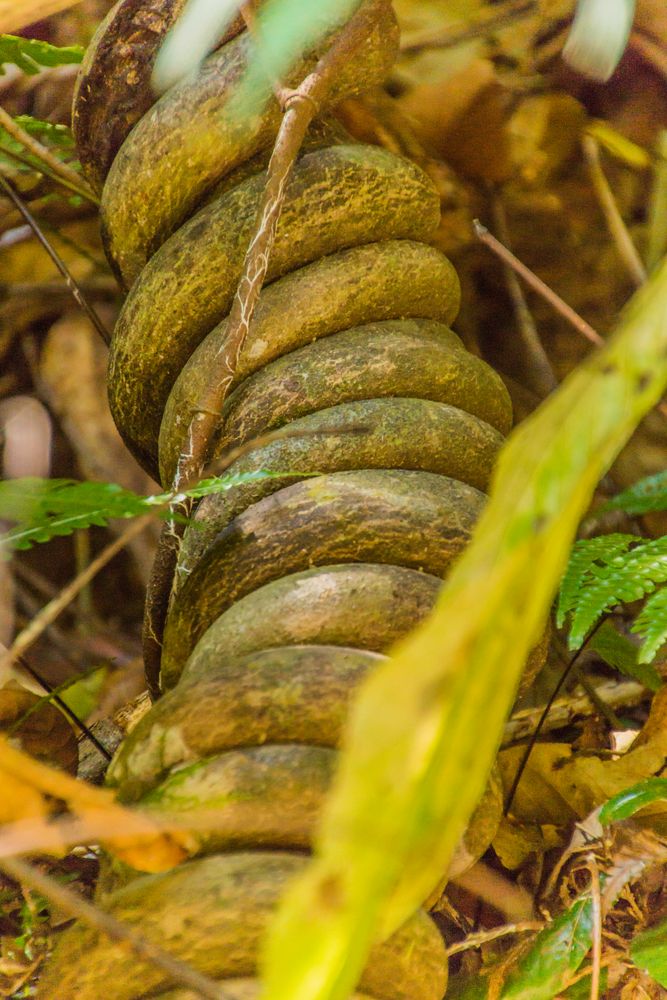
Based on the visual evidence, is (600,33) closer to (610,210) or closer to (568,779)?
(610,210)

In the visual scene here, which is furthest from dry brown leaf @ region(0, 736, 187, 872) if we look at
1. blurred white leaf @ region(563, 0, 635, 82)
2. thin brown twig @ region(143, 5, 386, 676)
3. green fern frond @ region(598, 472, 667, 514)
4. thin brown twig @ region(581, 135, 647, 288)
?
thin brown twig @ region(581, 135, 647, 288)

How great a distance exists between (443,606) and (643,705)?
1.26 metres

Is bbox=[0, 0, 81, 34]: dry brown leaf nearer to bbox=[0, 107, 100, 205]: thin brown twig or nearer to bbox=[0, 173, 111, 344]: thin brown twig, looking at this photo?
bbox=[0, 107, 100, 205]: thin brown twig

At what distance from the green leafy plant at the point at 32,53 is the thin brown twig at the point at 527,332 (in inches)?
40.0

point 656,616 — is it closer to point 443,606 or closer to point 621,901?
point 621,901

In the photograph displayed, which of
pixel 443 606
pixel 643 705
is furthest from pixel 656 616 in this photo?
pixel 443 606

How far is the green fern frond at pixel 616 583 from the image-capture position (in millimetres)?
1243

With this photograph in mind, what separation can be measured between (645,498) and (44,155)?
1.21 m

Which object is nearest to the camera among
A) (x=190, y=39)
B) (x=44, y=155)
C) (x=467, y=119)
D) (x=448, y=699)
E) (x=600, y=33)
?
(x=448, y=699)

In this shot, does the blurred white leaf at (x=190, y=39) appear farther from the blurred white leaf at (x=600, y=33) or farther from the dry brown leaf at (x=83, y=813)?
the dry brown leaf at (x=83, y=813)

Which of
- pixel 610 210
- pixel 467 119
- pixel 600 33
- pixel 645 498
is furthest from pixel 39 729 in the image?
pixel 610 210

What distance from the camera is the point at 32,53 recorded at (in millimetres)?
1675

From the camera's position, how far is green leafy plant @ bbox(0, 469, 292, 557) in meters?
1.07

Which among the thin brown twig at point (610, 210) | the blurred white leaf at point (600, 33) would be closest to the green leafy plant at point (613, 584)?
the blurred white leaf at point (600, 33)
